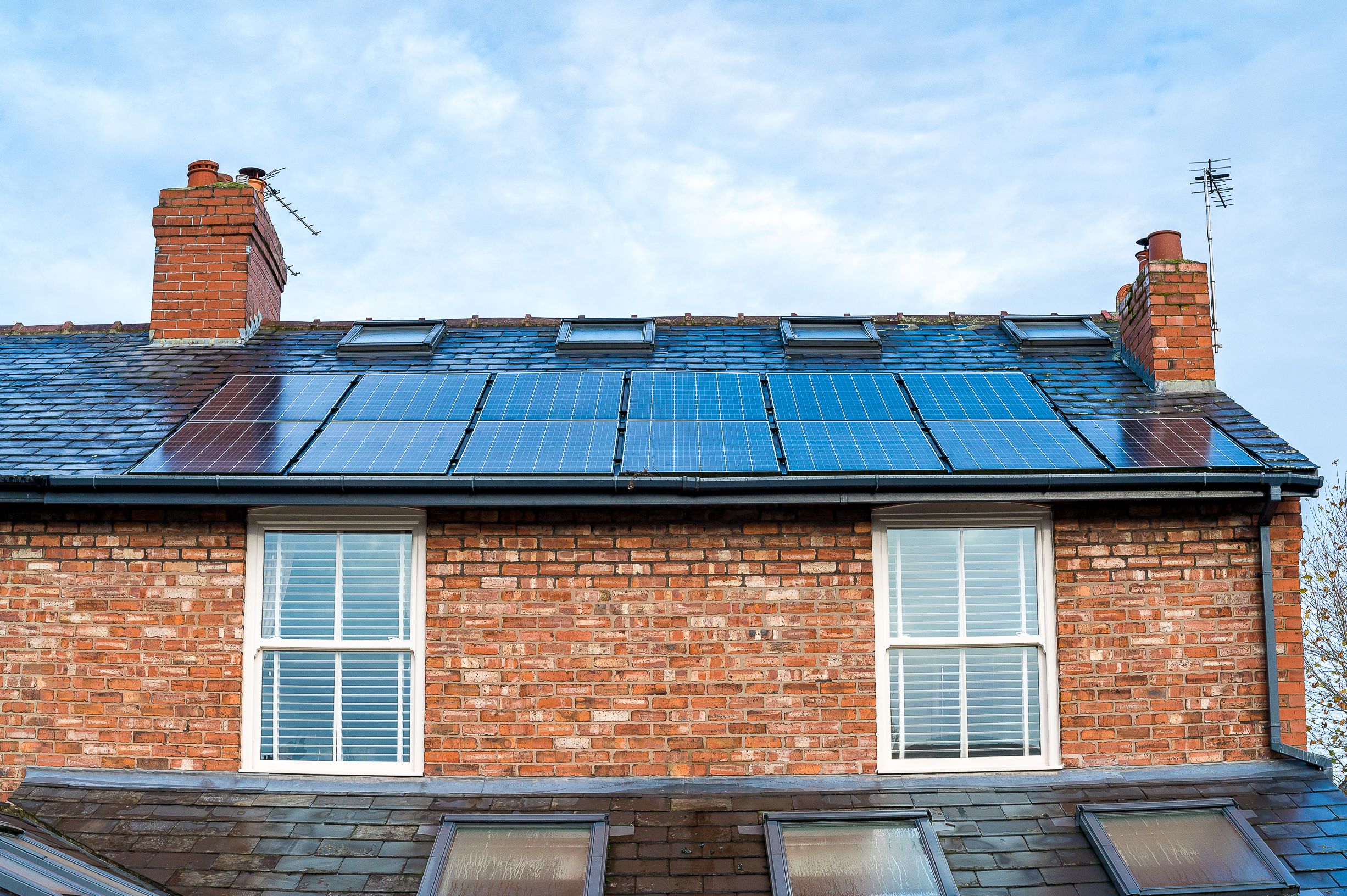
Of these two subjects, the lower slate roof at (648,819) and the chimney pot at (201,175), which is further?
the chimney pot at (201,175)

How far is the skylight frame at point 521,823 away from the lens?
5.38 meters

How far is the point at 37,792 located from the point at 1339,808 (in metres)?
8.43

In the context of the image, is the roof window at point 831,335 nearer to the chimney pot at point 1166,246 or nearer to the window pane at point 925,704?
the chimney pot at point 1166,246

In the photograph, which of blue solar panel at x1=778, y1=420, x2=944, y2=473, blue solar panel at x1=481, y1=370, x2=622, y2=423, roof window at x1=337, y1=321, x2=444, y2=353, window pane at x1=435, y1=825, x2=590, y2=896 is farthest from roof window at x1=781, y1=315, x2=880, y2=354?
window pane at x1=435, y1=825, x2=590, y2=896

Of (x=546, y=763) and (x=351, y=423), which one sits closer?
(x=546, y=763)

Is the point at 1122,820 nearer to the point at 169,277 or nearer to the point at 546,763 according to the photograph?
the point at 546,763

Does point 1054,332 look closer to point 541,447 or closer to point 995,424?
point 995,424

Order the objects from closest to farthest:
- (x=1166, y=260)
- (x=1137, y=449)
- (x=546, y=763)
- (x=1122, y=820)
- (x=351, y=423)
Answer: (x=1122, y=820) < (x=546, y=763) < (x=1137, y=449) < (x=351, y=423) < (x=1166, y=260)

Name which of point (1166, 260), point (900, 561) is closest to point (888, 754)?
A: point (900, 561)

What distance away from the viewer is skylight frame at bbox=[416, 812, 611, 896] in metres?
5.38

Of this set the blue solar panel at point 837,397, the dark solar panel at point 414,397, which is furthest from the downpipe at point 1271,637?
the dark solar panel at point 414,397

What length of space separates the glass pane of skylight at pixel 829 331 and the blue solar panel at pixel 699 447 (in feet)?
8.78

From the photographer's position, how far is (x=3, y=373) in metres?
9.05

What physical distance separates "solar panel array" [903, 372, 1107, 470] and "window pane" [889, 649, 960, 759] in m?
1.38
